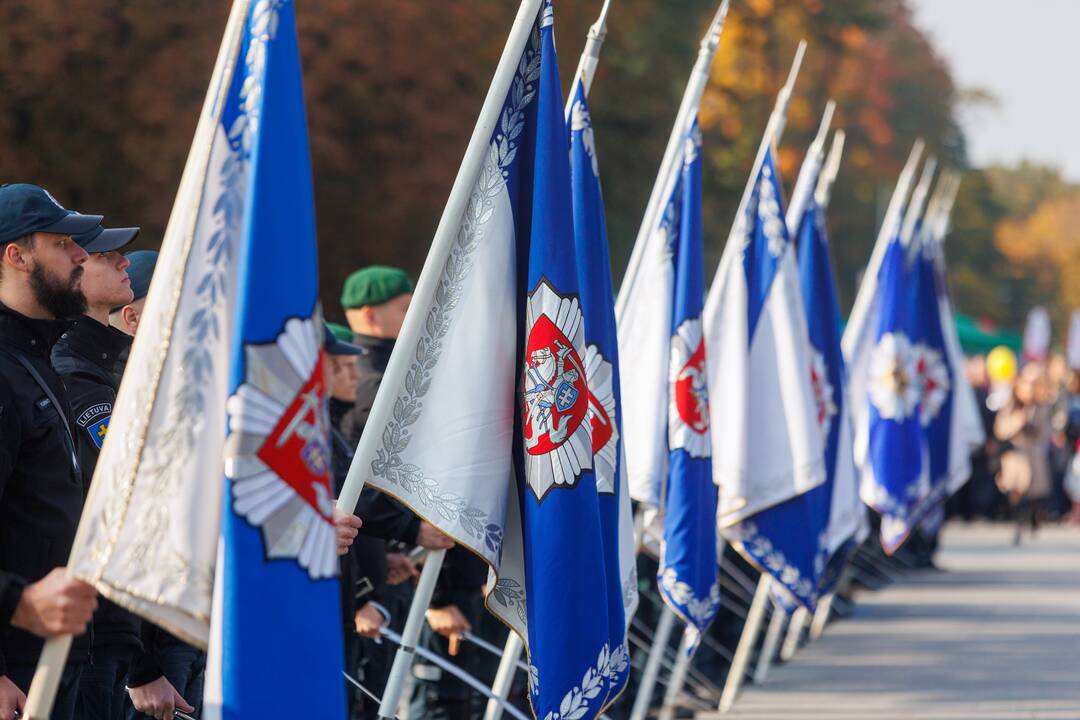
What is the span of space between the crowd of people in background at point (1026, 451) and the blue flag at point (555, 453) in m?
18.0

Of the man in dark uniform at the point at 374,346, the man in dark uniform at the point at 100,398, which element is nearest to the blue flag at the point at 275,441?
the man in dark uniform at the point at 100,398

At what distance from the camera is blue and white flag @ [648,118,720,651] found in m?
7.33

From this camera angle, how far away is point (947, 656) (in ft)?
39.7

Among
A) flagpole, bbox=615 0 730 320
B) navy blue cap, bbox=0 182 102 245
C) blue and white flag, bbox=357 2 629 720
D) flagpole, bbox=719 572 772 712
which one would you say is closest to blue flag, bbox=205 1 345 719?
navy blue cap, bbox=0 182 102 245

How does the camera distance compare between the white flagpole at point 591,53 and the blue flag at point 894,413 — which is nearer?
the white flagpole at point 591,53

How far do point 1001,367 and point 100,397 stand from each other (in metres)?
25.1

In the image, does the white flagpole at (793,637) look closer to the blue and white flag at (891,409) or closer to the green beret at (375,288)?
the blue and white flag at (891,409)

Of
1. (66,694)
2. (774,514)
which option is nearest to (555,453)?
(66,694)

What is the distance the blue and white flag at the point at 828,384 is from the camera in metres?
9.80

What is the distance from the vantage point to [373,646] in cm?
727

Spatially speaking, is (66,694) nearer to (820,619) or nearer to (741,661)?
(741,661)

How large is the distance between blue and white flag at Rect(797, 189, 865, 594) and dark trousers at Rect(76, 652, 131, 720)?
5235 mm

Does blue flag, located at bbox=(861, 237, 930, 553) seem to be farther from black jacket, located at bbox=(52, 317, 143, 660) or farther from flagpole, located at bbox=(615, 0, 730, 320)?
black jacket, located at bbox=(52, 317, 143, 660)

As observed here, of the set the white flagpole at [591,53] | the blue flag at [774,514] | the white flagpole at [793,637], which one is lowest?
the white flagpole at [793,637]
